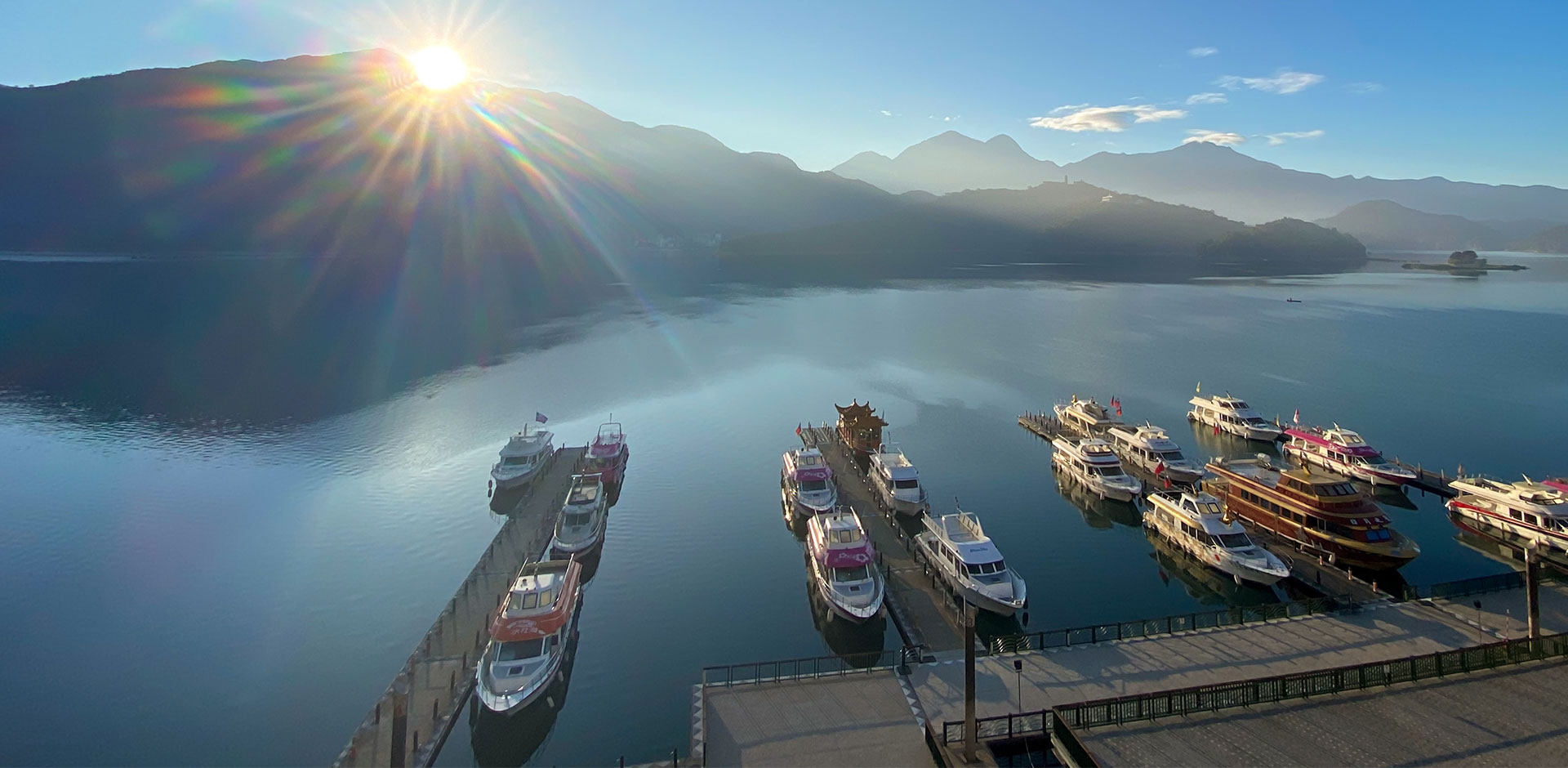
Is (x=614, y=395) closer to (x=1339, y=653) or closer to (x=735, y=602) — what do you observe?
(x=735, y=602)

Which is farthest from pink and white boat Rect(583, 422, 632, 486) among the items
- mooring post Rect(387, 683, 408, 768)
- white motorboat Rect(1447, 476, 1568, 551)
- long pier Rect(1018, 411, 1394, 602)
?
white motorboat Rect(1447, 476, 1568, 551)

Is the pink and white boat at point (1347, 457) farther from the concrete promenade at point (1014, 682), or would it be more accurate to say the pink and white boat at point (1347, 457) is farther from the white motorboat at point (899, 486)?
the white motorboat at point (899, 486)

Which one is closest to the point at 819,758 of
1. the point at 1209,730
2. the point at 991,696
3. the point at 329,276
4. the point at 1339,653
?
the point at 991,696

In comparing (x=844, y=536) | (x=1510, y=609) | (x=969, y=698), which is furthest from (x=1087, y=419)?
(x=969, y=698)

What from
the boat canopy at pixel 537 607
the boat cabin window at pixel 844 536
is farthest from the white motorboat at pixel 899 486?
the boat canopy at pixel 537 607

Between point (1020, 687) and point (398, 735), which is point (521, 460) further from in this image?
point (1020, 687)

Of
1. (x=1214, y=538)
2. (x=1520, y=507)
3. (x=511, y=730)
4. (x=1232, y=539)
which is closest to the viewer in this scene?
(x=511, y=730)
